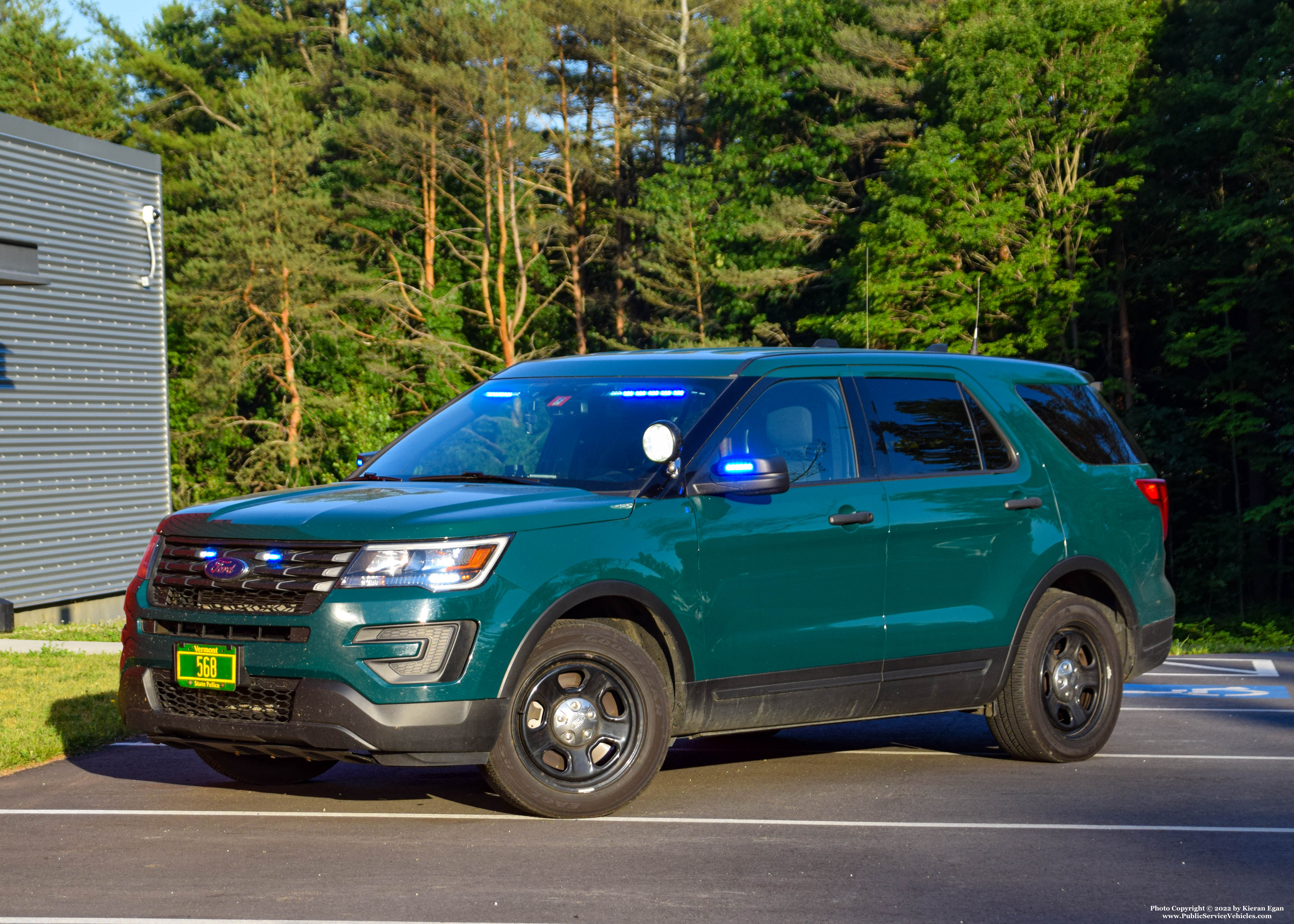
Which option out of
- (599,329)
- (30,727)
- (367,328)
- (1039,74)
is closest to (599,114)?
(599,329)

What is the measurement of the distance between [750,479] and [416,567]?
153 centimetres

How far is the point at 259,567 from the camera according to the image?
6.26 m

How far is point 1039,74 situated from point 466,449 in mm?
34915

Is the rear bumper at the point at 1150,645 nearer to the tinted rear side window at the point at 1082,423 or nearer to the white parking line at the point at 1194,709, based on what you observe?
the tinted rear side window at the point at 1082,423

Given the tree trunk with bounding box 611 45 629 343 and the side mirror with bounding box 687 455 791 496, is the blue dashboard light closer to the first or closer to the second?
the side mirror with bounding box 687 455 791 496

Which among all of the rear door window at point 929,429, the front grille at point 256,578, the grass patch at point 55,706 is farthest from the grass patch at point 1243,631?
the front grille at point 256,578

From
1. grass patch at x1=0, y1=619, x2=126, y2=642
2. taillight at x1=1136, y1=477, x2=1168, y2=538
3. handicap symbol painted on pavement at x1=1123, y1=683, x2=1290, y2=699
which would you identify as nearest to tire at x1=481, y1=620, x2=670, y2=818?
taillight at x1=1136, y1=477, x2=1168, y2=538

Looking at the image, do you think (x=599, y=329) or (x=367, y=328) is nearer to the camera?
(x=367, y=328)

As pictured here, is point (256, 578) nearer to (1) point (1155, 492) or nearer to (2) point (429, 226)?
(1) point (1155, 492)

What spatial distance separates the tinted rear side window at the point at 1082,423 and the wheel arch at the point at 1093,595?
617 millimetres

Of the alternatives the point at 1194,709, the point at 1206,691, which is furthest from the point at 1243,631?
the point at 1194,709

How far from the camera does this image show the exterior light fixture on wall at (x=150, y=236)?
2439 centimetres

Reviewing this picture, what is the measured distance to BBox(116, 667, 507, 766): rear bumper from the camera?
19.8 feet

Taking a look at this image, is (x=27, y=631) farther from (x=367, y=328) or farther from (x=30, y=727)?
(x=367, y=328)
